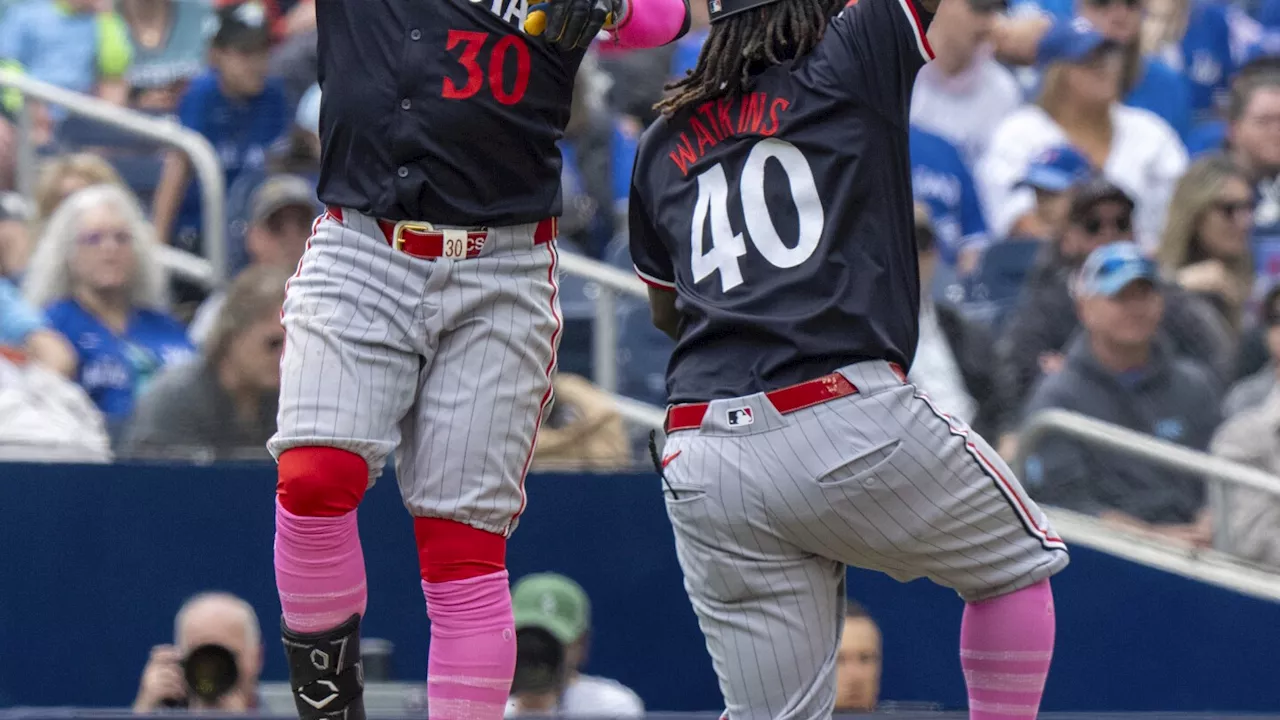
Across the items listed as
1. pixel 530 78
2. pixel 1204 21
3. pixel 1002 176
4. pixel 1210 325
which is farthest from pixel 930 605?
pixel 1204 21

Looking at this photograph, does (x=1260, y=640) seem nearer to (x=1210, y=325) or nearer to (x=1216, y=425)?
(x=1216, y=425)

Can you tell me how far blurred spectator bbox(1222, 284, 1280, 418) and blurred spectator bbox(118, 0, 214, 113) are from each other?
423 centimetres

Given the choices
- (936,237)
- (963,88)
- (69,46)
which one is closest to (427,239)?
(936,237)

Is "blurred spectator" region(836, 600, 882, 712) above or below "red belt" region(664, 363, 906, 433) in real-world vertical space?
below

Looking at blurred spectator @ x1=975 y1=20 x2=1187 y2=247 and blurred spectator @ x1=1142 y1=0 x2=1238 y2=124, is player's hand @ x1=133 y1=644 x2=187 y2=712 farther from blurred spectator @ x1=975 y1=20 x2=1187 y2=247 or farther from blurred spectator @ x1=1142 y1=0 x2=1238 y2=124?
blurred spectator @ x1=1142 y1=0 x2=1238 y2=124

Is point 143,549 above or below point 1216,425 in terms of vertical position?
below

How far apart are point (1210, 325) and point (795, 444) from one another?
3.27m

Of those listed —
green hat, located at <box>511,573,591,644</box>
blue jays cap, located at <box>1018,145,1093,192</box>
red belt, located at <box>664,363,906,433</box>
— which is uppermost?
blue jays cap, located at <box>1018,145,1093,192</box>

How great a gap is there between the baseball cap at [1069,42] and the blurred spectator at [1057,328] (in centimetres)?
161

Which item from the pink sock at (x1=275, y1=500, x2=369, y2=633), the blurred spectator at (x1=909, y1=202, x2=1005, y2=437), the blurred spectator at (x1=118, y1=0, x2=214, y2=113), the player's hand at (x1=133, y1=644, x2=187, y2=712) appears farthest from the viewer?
the blurred spectator at (x1=118, y1=0, x2=214, y2=113)

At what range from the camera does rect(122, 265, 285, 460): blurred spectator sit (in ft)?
17.7

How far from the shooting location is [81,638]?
18.1 feet

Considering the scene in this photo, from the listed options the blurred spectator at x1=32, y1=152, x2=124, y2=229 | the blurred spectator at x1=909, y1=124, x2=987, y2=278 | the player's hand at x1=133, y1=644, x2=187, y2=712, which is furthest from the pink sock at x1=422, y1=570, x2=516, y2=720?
the blurred spectator at x1=909, y1=124, x2=987, y2=278

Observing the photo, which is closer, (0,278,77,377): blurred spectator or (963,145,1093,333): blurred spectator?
(0,278,77,377): blurred spectator
